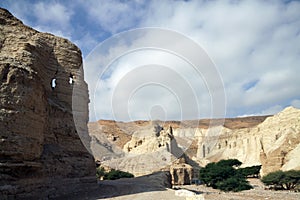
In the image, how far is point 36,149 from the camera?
11.7 meters

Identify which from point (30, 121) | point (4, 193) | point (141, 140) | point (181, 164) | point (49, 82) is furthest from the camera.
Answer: point (141, 140)

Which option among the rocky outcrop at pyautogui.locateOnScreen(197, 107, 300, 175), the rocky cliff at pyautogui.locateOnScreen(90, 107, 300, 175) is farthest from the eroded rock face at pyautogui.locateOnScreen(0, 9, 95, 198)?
the rocky outcrop at pyautogui.locateOnScreen(197, 107, 300, 175)

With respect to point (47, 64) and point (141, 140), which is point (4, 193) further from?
point (141, 140)

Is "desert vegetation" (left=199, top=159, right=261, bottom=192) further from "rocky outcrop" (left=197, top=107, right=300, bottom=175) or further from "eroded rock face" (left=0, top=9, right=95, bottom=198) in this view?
"eroded rock face" (left=0, top=9, right=95, bottom=198)

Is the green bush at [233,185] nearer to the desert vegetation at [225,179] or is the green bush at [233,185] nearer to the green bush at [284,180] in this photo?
the desert vegetation at [225,179]

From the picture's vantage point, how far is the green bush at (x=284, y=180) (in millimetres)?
33438

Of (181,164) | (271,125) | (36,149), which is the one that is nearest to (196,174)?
(181,164)

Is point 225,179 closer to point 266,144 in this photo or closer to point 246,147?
point 266,144

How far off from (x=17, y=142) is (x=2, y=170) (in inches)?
43.5

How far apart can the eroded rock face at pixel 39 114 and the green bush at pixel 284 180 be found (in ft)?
88.6

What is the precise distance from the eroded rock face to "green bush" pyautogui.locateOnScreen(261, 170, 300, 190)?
2701 centimetres

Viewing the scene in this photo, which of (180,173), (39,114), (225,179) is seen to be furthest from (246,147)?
(39,114)

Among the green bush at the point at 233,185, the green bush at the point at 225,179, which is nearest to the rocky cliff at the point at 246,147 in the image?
the green bush at the point at 225,179

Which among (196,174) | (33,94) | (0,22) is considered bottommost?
(196,174)
